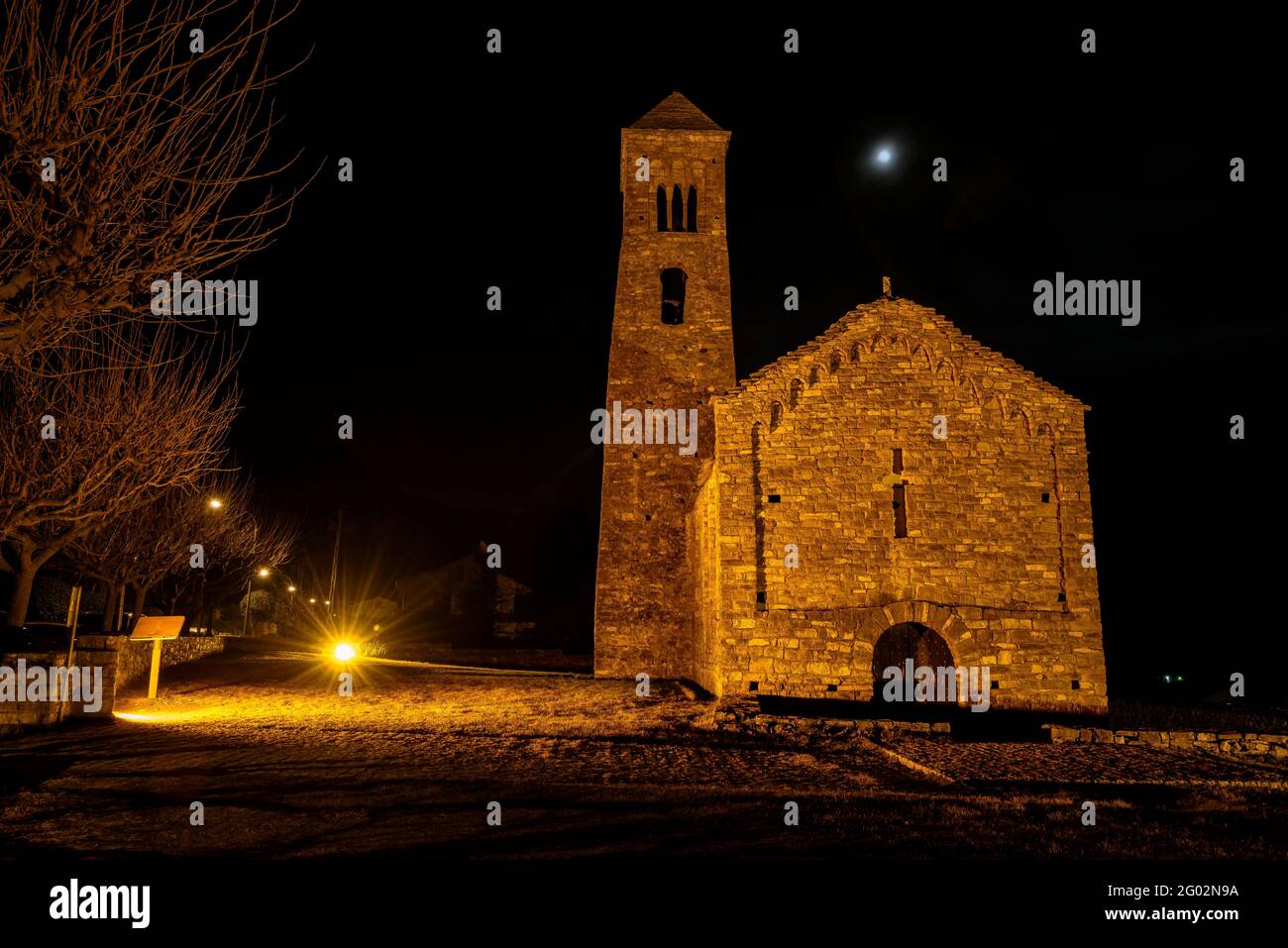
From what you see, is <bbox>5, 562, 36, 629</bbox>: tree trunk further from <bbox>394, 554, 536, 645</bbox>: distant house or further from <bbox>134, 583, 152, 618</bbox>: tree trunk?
<bbox>394, 554, 536, 645</bbox>: distant house

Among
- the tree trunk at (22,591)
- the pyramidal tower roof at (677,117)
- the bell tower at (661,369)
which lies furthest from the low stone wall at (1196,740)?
the pyramidal tower roof at (677,117)

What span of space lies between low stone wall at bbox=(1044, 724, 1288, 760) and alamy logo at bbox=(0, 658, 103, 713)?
14.0 metres

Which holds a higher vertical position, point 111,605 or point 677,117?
point 677,117

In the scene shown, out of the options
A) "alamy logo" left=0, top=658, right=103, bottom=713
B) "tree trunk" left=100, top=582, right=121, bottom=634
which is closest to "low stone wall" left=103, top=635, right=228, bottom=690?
"alamy logo" left=0, top=658, right=103, bottom=713

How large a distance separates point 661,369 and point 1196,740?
15061 mm

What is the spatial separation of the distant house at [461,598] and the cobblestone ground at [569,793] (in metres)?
37.0

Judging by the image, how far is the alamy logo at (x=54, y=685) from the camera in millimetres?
9664

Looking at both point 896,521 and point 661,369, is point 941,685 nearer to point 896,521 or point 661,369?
point 896,521

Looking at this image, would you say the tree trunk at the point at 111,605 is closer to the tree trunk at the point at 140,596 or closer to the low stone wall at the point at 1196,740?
the tree trunk at the point at 140,596

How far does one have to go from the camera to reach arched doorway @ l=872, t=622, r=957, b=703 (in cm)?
1727

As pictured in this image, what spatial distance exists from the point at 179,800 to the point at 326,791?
120cm

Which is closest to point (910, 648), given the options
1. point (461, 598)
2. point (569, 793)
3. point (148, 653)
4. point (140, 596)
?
point (569, 793)
